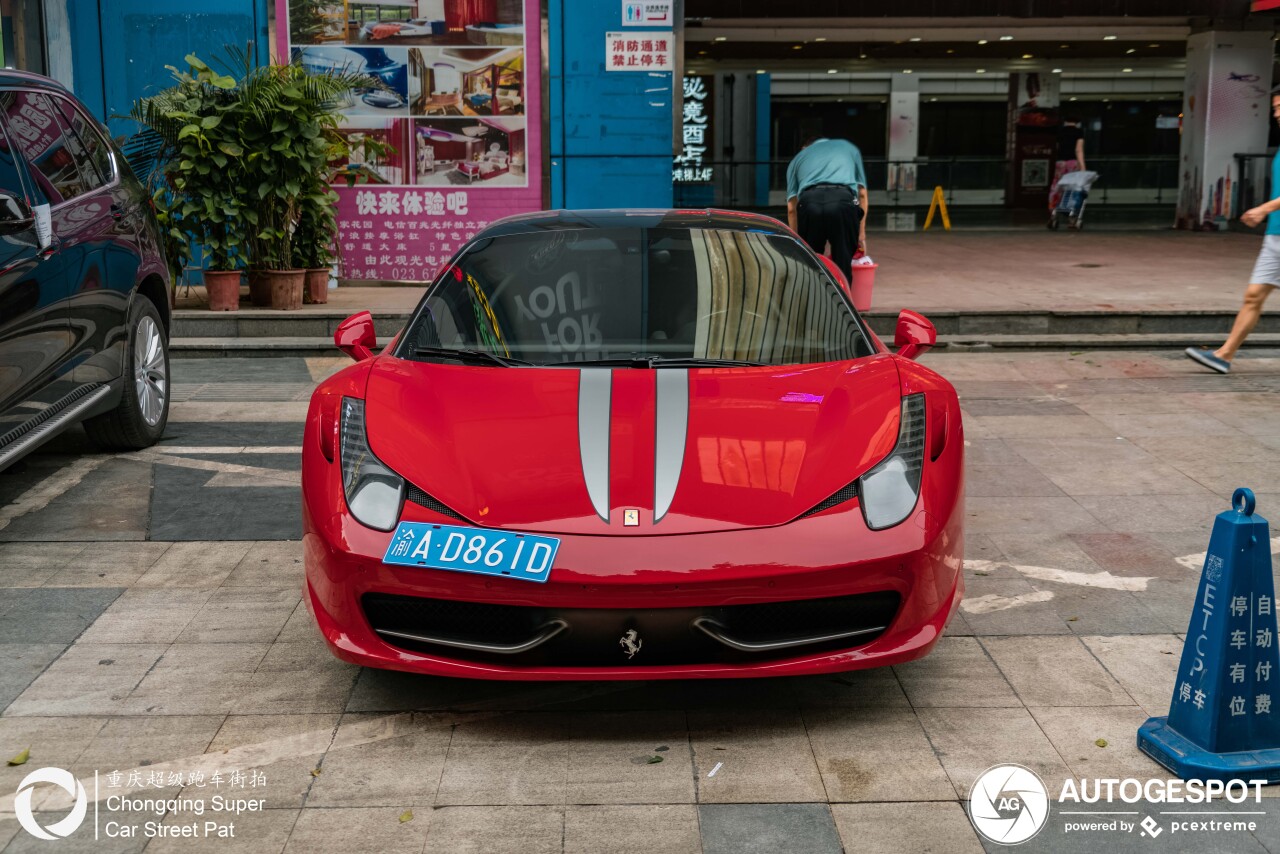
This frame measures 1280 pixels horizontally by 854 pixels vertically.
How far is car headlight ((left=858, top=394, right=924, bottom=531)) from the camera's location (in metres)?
3.66

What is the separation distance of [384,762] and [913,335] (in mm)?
2470

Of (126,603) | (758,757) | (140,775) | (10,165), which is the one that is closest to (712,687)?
(758,757)

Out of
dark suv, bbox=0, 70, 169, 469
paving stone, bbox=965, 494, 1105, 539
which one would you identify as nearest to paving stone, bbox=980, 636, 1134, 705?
paving stone, bbox=965, 494, 1105, 539

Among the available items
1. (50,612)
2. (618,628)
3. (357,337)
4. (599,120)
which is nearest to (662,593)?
(618,628)

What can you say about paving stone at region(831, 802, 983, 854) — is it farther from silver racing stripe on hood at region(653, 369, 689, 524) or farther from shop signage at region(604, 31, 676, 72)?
shop signage at region(604, 31, 676, 72)

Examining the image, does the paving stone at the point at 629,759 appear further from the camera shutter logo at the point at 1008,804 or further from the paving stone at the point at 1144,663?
the paving stone at the point at 1144,663

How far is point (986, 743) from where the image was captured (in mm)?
3633

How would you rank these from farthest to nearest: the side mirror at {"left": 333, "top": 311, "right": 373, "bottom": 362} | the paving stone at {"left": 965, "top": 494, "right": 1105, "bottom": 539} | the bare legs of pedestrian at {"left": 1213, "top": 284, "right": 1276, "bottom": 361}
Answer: the bare legs of pedestrian at {"left": 1213, "top": 284, "right": 1276, "bottom": 361} → the paving stone at {"left": 965, "top": 494, "right": 1105, "bottom": 539} → the side mirror at {"left": 333, "top": 311, "right": 373, "bottom": 362}

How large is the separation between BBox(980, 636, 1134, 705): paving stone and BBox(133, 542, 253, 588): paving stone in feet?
9.14

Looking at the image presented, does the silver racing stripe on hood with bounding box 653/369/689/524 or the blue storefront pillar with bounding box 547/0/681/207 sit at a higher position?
the blue storefront pillar with bounding box 547/0/681/207

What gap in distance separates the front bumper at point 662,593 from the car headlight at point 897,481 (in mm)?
44

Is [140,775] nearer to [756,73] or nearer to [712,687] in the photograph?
[712,687]

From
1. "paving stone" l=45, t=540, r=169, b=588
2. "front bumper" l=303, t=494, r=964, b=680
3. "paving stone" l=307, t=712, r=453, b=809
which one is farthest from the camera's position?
"paving stone" l=45, t=540, r=169, b=588

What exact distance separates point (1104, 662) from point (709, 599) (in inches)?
59.2
